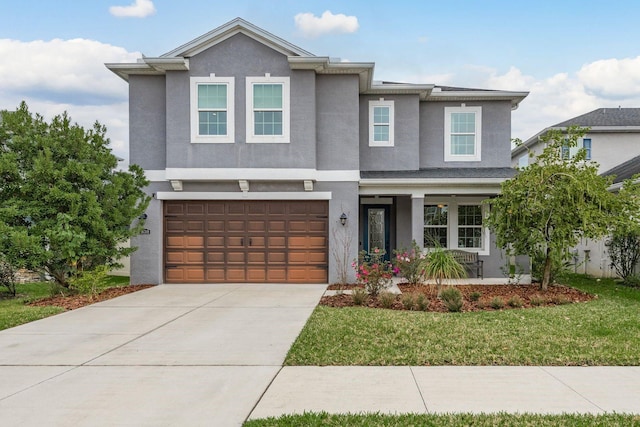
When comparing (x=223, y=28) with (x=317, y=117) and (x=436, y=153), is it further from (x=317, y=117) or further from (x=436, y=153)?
(x=436, y=153)

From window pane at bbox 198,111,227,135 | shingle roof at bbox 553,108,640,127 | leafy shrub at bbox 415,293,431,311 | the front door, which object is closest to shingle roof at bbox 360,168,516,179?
the front door

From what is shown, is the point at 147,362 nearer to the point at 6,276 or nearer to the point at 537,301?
the point at 537,301

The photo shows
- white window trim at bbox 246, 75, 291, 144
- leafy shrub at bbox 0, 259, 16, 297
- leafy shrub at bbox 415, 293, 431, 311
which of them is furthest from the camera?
leafy shrub at bbox 0, 259, 16, 297

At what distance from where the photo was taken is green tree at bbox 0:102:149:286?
10164mm

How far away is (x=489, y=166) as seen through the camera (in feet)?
48.8

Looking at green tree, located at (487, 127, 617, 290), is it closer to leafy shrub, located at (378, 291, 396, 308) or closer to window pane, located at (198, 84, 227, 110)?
leafy shrub, located at (378, 291, 396, 308)

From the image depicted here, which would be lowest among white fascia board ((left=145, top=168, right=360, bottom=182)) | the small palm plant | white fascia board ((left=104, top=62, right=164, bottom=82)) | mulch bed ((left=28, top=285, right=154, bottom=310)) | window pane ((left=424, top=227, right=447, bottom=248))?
mulch bed ((left=28, top=285, right=154, bottom=310))

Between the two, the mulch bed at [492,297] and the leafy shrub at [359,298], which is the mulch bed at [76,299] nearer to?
the mulch bed at [492,297]

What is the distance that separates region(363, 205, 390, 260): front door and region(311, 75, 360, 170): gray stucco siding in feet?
9.27

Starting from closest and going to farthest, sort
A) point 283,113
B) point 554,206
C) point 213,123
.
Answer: point 554,206, point 283,113, point 213,123

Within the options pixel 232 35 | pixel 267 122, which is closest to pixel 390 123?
pixel 267 122

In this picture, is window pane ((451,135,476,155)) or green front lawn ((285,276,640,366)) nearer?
green front lawn ((285,276,640,366))

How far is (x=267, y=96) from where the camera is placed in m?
12.8

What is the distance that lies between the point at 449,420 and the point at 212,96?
1100cm
